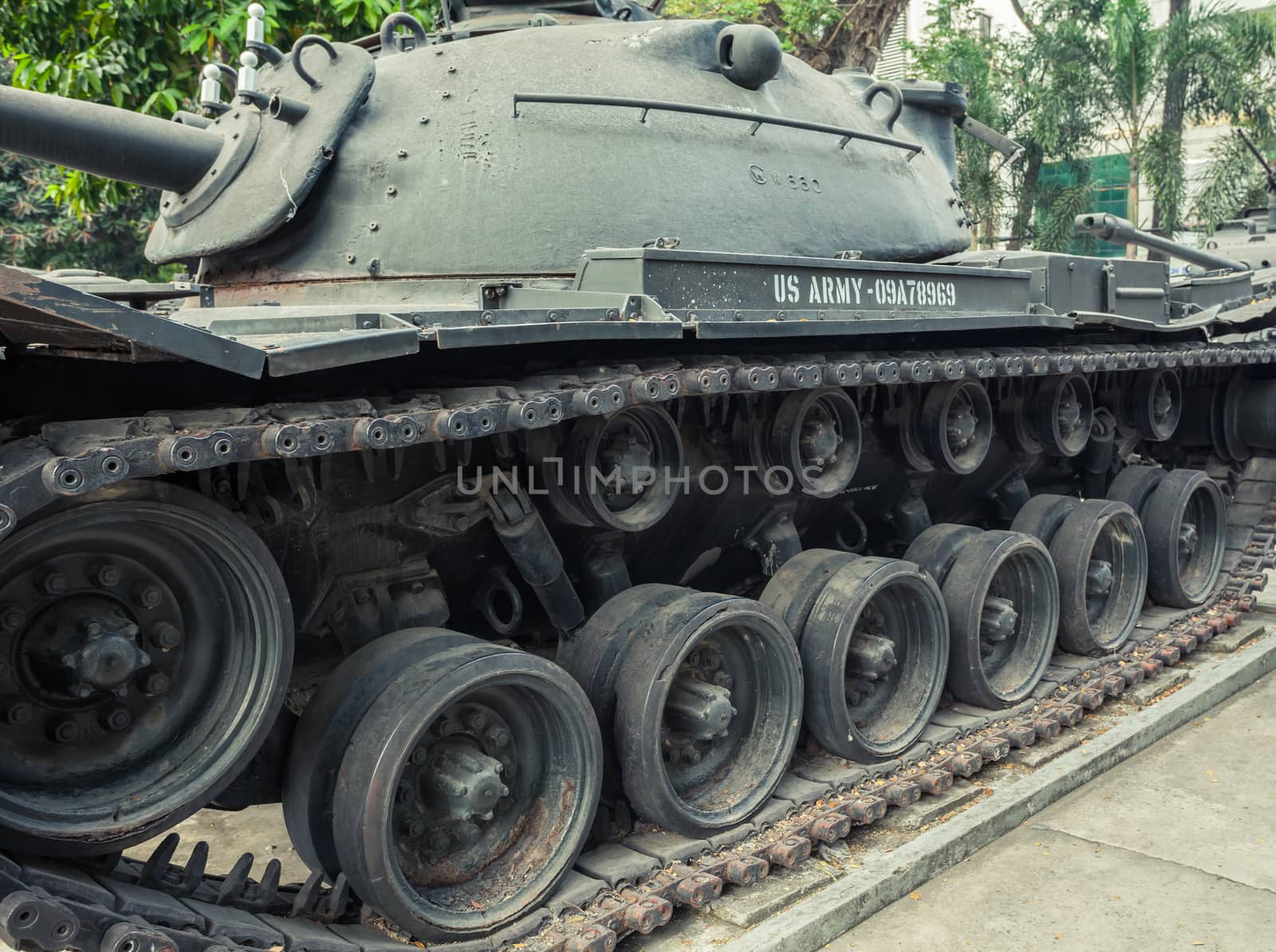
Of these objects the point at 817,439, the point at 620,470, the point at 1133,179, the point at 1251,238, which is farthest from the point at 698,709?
the point at 1133,179

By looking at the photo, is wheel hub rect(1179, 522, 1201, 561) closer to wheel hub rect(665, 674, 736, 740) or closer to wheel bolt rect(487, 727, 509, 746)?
wheel hub rect(665, 674, 736, 740)

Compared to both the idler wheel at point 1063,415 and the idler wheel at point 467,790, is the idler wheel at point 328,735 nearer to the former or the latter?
the idler wheel at point 467,790

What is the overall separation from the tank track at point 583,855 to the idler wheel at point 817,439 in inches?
10.4

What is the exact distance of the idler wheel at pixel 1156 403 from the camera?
24.0 ft

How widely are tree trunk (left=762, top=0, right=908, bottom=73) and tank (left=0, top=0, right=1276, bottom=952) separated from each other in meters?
10.1

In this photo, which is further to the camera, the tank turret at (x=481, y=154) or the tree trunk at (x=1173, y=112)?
the tree trunk at (x=1173, y=112)

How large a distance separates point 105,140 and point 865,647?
12.1 feet

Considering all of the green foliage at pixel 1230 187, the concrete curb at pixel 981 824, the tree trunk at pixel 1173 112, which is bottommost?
the concrete curb at pixel 981 824

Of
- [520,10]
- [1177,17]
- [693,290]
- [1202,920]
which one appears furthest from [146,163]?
[1177,17]

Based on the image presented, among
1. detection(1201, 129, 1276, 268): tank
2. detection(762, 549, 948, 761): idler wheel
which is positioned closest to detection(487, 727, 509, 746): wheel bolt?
detection(762, 549, 948, 761): idler wheel

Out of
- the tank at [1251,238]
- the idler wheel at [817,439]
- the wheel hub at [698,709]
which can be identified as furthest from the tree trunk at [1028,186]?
the wheel hub at [698,709]

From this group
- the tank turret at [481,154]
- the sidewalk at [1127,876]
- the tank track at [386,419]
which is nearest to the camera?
the tank track at [386,419]

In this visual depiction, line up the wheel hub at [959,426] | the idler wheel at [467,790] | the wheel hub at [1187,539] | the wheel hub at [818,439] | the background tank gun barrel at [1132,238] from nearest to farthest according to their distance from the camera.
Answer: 1. the idler wheel at [467,790]
2. the wheel hub at [818,439]
3. the wheel hub at [959,426]
4. the wheel hub at [1187,539]
5. the background tank gun barrel at [1132,238]

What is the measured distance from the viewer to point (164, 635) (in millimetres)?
3279
